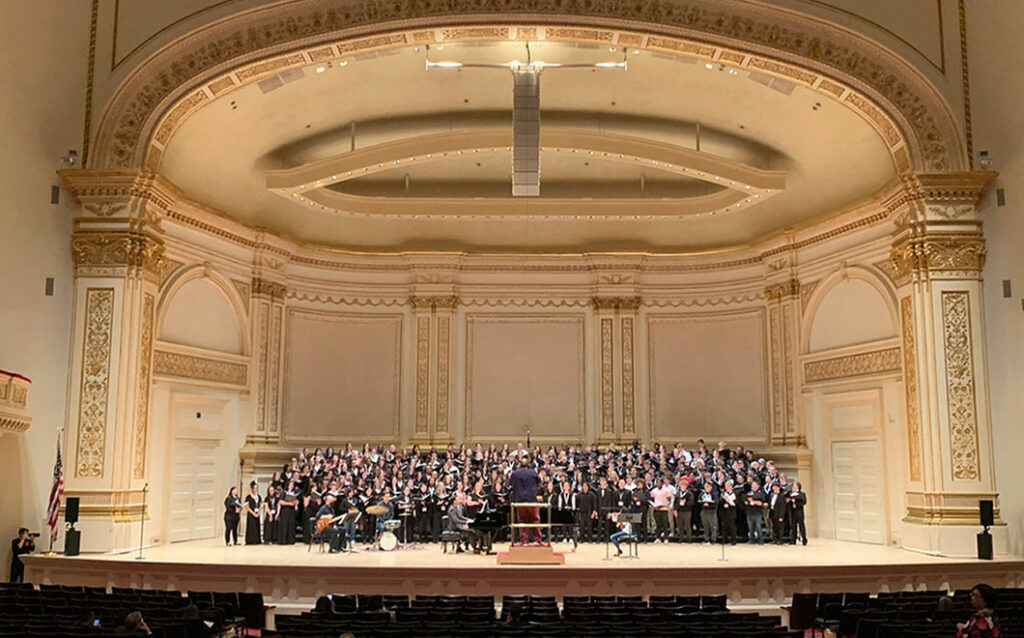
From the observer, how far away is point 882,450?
53.1ft

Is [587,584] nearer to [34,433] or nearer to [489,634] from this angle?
[489,634]

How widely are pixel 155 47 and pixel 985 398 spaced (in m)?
13.6

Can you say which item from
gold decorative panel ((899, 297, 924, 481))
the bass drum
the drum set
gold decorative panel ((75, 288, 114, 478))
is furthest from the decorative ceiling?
the bass drum

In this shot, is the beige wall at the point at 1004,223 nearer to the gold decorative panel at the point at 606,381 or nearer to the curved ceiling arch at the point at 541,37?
the curved ceiling arch at the point at 541,37

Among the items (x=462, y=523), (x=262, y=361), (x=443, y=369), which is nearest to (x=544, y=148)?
(x=443, y=369)

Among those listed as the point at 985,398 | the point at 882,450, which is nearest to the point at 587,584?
the point at 985,398

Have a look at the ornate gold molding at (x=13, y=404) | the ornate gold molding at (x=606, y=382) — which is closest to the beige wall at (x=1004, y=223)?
the ornate gold molding at (x=606, y=382)

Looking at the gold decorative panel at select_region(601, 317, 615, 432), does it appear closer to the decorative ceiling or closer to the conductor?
the decorative ceiling

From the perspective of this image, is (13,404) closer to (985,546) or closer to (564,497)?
(564,497)

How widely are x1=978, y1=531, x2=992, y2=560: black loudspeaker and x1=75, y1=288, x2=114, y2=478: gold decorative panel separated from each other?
40.5ft

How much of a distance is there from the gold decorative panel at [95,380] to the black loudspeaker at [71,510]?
885 millimetres

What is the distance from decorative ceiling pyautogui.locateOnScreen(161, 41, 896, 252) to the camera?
53.0ft

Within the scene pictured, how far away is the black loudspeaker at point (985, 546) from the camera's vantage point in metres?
12.1

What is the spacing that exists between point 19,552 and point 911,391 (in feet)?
43.0
